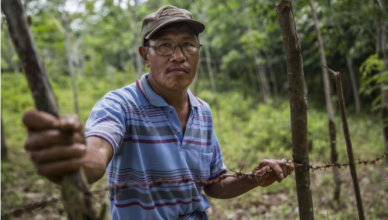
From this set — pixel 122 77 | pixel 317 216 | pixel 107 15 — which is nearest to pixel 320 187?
pixel 317 216

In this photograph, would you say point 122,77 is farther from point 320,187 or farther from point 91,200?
point 91,200

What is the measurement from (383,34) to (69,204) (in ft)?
19.4

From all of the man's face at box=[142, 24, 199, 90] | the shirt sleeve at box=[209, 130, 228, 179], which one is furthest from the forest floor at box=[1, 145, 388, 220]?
the man's face at box=[142, 24, 199, 90]

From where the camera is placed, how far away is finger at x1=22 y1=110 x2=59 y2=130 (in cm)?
70

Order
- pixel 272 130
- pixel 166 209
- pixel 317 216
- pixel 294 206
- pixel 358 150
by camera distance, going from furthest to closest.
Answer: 1. pixel 272 130
2. pixel 358 150
3. pixel 294 206
4. pixel 317 216
5. pixel 166 209

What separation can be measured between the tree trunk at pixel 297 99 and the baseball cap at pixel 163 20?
51 centimetres

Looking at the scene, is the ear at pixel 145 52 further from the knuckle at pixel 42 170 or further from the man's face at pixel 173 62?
the knuckle at pixel 42 170

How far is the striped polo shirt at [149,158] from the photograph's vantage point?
4.99 feet

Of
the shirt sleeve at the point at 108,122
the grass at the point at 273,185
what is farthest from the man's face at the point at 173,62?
the grass at the point at 273,185

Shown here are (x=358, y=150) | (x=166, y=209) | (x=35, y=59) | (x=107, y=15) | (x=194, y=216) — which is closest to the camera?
(x=35, y=59)

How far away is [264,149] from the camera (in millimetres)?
7773

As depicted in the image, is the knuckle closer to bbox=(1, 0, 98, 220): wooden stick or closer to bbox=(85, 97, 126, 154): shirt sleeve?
bbox=(1, 0, 98, 220): wooden stick

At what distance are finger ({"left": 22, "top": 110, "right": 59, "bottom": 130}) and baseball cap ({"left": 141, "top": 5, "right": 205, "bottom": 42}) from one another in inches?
40.8

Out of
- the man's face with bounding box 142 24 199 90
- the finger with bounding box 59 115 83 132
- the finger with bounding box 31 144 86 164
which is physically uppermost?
the man's face with bounding box 142 24 199 90
